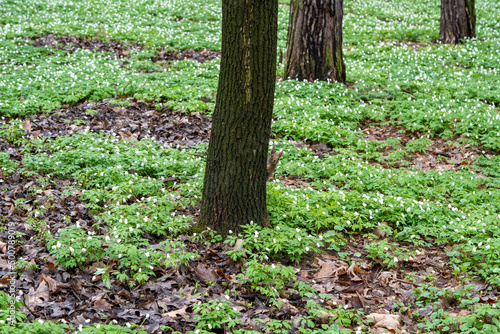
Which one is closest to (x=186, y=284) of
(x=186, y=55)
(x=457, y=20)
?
(x=186, y=55)

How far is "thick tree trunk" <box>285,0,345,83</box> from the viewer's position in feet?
32.2

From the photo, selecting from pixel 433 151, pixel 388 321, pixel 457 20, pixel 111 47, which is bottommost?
pixel 388 321

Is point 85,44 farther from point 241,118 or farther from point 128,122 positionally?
point 241,118

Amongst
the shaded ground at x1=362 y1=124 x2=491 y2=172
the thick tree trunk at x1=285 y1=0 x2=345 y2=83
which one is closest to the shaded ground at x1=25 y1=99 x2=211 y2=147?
the thick tree trunk at x1=285 y1=0 x2=345 y2=83

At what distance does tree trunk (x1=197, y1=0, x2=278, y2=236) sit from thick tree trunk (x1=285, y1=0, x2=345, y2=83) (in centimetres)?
578

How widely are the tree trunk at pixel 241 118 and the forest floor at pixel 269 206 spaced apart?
299 millimetres

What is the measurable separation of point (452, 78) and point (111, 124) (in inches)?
350

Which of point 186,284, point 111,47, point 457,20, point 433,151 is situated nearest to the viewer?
point 186,284

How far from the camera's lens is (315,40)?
32.5 ft

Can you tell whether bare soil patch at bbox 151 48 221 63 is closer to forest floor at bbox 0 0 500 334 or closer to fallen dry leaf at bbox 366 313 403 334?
forest floor at bbox 0 0 500 334

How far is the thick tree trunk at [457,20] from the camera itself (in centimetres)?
1385

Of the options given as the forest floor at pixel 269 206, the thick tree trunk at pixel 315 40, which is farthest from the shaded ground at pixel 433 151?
the thick tree trunk at pixel 315 40

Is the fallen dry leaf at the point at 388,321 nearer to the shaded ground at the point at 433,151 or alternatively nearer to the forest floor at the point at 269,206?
the forest floor at the point at 269,206

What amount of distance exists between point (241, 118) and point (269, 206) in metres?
1.31
